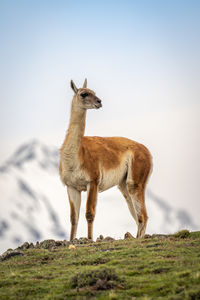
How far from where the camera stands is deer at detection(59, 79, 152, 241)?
14.8 meters

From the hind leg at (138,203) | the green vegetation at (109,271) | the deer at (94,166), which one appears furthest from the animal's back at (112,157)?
the green vegetation at (109,271)

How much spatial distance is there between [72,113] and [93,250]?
4624mm

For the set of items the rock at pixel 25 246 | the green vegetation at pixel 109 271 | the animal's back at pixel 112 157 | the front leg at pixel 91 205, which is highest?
the animal's back at pixel 112 157

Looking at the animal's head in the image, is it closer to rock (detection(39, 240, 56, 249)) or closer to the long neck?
the long neck

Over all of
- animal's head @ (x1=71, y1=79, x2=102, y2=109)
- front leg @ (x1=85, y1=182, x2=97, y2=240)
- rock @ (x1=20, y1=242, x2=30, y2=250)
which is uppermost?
animal's head @ (x1=71, y1=79, x2=102, y2=109)

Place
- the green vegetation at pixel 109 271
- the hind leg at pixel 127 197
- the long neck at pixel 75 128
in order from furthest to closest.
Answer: the hind leg at pixel 127 197 < the long neck at pixel 75 128 < the green vegetation at pixel 109 271

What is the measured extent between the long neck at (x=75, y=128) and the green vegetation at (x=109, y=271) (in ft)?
9.94

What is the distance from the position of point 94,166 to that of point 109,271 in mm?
5836

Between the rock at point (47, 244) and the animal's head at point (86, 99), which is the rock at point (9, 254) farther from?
the animal's head at point (86, 99)

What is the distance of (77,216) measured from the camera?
15.2 meters

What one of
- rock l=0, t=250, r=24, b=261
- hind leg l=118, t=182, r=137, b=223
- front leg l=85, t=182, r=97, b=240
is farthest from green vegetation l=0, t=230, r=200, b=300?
hind leg l=118, t=182, r=137, b=223

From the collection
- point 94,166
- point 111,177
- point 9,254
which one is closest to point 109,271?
point 9,254

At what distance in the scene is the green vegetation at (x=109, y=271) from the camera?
8.64 metres

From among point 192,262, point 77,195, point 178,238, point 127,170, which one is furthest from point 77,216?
point 192,262
